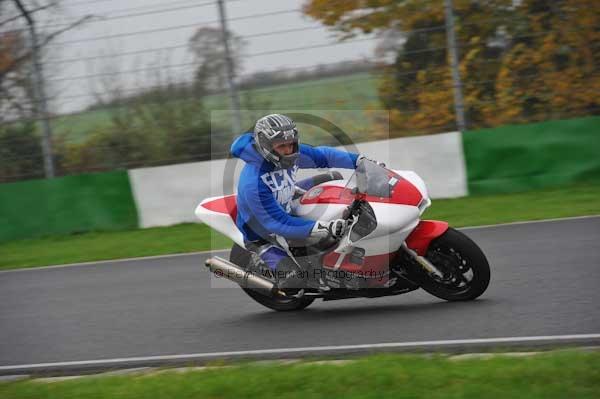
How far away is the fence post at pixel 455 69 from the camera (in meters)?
11.6

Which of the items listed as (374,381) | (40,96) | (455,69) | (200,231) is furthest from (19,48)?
(374,381)

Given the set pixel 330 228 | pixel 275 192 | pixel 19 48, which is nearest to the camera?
pixel 330 228

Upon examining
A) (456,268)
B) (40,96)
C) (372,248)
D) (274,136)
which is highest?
(40,96)

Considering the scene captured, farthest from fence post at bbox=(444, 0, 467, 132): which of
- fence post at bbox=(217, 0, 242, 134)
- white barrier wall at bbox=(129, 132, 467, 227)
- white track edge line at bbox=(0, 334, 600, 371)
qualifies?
white track edge line at bbox=(0, 334, 600, 371)

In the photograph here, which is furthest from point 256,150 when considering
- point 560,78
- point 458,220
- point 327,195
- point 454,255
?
point 560,78

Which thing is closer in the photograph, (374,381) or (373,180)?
(374,381)

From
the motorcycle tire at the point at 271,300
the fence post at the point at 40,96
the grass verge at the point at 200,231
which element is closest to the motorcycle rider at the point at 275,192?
the motorcycle tire at the point at 271,300

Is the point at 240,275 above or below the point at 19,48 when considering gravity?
below

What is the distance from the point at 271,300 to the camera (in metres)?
7.17

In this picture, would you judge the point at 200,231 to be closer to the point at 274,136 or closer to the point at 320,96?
the point at 320,96

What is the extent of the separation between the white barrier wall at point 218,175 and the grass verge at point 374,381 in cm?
567

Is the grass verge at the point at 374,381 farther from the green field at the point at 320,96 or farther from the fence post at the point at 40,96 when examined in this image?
the fence post at the point at 40,96

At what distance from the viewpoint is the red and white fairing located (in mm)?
6105

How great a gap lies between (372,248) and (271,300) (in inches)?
50.1
